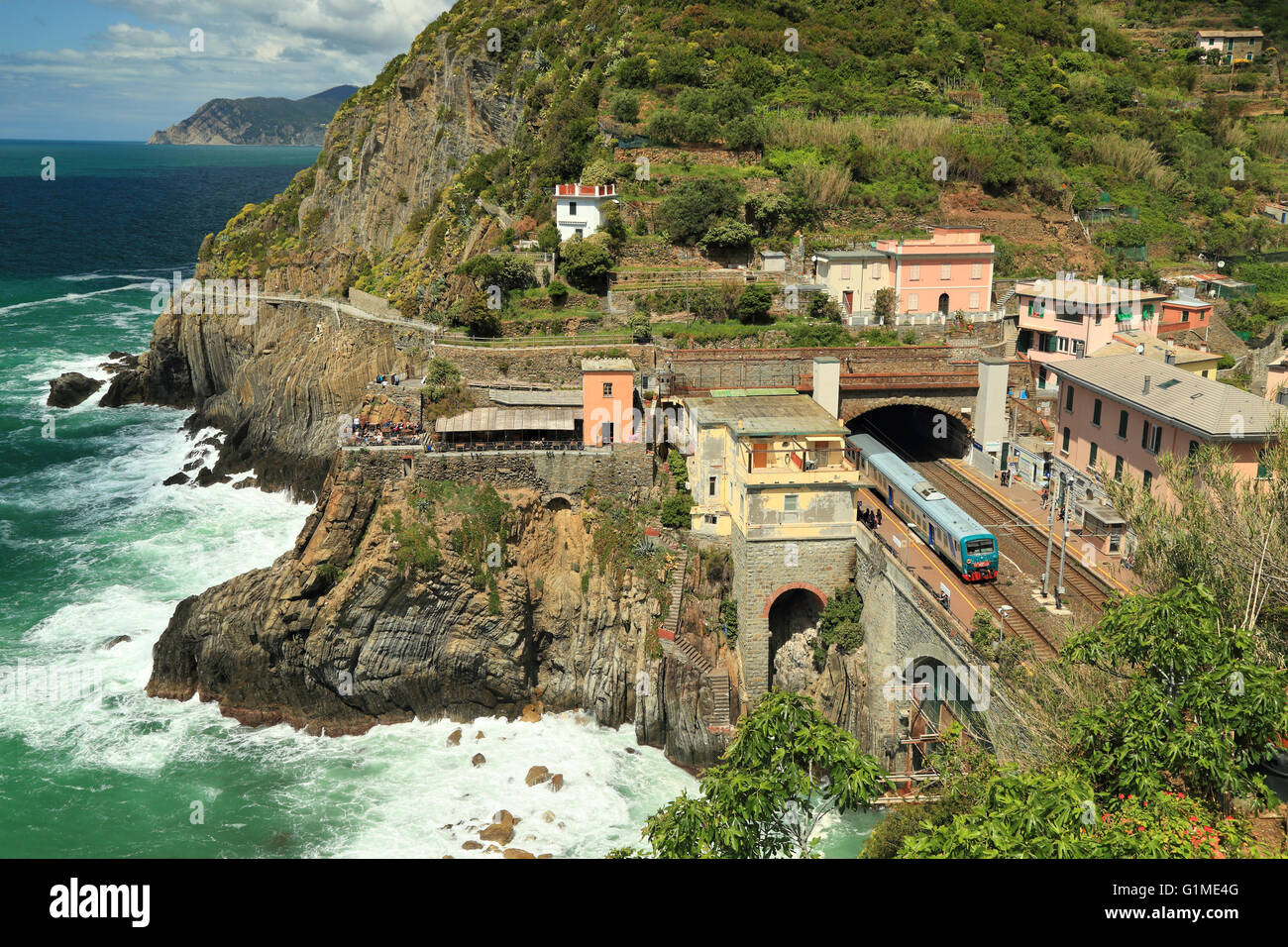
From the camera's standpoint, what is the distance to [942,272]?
2051 inches

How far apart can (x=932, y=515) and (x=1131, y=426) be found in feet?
26.5

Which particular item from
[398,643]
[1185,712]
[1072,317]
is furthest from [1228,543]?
[1072,317]

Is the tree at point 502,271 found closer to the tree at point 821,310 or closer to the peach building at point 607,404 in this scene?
the peach building at point 607,404

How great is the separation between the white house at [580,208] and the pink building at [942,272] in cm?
1466

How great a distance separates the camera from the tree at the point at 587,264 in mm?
48312

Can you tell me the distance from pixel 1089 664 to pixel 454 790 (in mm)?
20245

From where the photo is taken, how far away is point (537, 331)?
153 ft

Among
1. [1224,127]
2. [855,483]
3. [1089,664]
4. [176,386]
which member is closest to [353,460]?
[855,483]

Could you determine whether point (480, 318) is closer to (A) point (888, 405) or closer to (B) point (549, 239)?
(B) point (549, 239)

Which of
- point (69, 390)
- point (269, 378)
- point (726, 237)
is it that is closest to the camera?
point (726, 237)

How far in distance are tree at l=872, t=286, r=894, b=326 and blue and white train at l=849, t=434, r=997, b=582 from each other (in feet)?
32.7

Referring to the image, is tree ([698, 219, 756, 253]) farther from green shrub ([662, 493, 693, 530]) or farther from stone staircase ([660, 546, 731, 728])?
stone staircase ([660, 546, 731, 728])

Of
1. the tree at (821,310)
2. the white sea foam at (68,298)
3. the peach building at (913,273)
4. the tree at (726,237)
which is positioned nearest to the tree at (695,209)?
the tree at (726,237)

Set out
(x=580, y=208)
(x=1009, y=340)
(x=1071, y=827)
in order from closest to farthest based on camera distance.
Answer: (x=1071, y=827) → (x=1009, y=340) → (x=580, y=208)
